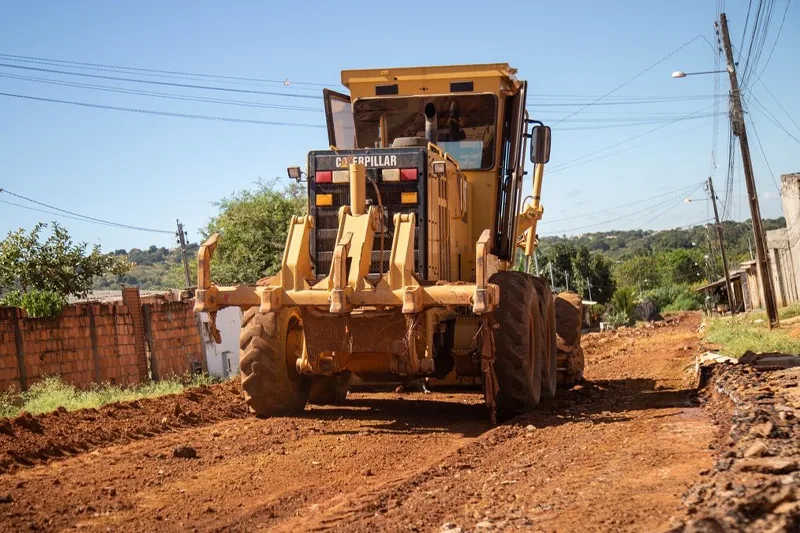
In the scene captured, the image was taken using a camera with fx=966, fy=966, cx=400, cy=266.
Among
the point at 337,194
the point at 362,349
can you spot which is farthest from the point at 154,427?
the point at 337,194

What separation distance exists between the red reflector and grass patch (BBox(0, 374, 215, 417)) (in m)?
6.25

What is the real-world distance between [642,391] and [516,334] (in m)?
4.19

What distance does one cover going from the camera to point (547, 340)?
12711 mm

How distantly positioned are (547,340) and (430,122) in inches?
128

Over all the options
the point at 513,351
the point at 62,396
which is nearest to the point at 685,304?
the point at 62,396

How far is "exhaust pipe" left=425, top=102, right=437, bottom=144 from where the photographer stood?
478 inches

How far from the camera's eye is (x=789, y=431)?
7.49m

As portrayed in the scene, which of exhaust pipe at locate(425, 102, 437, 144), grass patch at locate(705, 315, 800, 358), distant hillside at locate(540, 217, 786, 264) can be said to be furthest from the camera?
distant hillside at locate(540, 217, 786, 264)

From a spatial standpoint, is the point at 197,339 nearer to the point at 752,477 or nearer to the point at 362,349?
the point at 362,349

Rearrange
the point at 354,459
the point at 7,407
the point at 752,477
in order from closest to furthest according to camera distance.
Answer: the point at 752,477, the point at 354,459, the point at 7,407

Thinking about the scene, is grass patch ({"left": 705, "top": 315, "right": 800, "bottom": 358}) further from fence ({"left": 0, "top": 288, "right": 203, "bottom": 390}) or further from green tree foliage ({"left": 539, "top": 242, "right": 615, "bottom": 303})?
green tree foliage ({"left": 539, "top": 242, "right": 615, "bottom": 303})

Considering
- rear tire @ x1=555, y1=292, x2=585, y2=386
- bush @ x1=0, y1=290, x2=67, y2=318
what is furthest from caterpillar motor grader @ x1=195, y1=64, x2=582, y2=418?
bush @ x1=0, y1=290, x2=67, y2=318

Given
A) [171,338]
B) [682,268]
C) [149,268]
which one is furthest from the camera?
[149,268]

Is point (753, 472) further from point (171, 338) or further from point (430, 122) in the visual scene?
point (171, 338)
